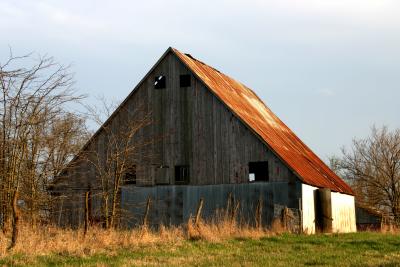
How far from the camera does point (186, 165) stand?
2458 cm

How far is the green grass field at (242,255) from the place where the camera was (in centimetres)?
→ 1168

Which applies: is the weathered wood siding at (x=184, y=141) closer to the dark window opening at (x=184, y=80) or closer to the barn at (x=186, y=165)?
the barn at (x=186, y=165)

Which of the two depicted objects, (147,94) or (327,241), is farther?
(147,94)

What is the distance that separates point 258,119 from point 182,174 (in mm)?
5574

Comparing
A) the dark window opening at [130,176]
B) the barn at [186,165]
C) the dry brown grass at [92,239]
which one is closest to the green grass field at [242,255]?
the dry brown grass at [92,239]

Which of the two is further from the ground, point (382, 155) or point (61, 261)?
point (382, 155)

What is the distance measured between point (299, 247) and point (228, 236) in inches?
103

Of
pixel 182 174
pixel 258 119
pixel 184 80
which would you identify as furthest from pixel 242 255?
pixel 258 119

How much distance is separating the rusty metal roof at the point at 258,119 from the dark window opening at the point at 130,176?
523 cm

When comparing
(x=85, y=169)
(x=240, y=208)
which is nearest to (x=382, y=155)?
(x=240, y=208)

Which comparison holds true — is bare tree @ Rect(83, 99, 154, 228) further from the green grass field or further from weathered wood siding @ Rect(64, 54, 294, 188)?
the green grass field

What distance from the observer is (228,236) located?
56.9ft

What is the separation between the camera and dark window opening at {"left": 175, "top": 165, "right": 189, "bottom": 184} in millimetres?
24562

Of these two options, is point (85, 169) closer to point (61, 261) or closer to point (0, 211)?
point (0, 211)
